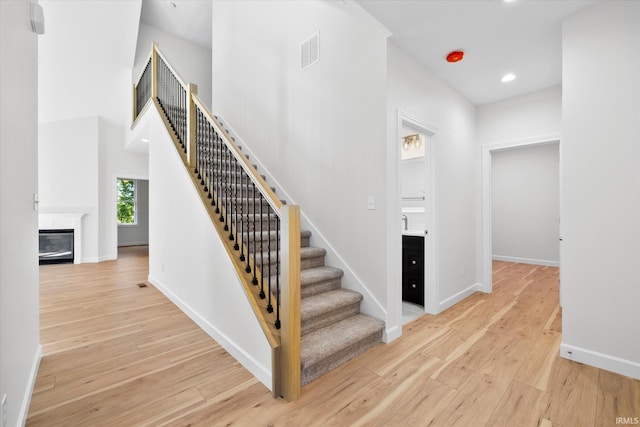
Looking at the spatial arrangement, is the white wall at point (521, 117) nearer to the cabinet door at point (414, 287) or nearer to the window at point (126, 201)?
the cabinet door at point (414, 287)

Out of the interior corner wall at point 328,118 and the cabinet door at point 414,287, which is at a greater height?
the interior corner wall at point 328,118

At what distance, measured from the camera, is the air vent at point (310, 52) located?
319cm

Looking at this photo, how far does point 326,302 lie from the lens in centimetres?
254

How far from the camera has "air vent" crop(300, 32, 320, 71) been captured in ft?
10.5

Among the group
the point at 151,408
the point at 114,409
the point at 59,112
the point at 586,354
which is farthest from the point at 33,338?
the point at 59,112

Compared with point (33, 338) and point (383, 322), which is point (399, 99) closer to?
point (383, 322)

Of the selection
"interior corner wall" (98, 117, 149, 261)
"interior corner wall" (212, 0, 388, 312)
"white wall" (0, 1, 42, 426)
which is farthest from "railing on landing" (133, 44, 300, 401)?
"interior corner wall" (98, 117, 149, 261)

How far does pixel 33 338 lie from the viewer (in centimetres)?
203

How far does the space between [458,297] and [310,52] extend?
3.61 metres

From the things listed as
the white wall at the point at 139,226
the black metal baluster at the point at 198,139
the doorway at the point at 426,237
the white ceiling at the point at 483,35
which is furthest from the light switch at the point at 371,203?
the white wall at the point at 139,226

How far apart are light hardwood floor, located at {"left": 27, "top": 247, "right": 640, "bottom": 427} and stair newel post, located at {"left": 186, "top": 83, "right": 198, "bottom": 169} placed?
6.03ft

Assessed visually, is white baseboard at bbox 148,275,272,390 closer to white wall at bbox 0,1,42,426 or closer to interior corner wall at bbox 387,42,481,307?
white wall at bbox 0,1,42,426

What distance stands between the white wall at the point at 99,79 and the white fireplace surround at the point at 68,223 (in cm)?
35

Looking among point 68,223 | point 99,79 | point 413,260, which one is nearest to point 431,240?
point 413,260
